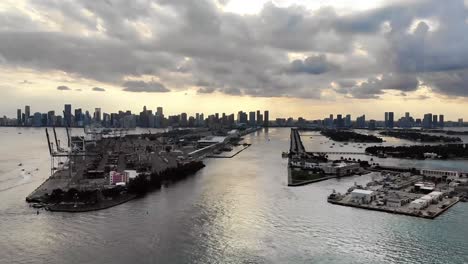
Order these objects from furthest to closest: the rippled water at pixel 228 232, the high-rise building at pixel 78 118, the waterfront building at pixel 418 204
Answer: the high-rise building at pixel 78 118 < the waterfront building at pixel 418 204 < the rippled water at pixel 228 232

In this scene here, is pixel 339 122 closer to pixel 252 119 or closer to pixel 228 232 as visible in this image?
pixel 252 119

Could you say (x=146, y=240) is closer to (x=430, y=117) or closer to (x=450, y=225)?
(x=450, y=225)

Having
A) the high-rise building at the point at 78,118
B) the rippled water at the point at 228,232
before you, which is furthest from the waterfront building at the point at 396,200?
the high-rise building at the point at 78,118

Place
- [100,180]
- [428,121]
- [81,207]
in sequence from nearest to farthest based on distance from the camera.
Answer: [81,207]
[100,180]
[428,121]

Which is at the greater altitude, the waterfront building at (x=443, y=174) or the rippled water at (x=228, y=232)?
the waterfront building at (x=443, y=174)

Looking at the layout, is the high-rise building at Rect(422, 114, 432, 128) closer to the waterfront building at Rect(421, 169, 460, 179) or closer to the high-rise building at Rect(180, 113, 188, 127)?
the high-rise building at Rect(180, 113, 188, 127)

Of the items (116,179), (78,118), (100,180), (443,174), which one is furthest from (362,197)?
(78,118)

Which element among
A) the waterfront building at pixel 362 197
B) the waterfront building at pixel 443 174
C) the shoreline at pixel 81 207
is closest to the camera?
the shoreline at pixel 81 207

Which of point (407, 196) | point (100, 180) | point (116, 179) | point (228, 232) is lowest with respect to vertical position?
point (228, 232)

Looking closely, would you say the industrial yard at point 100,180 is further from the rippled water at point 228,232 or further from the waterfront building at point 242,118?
the waterfront building at point 242,118
